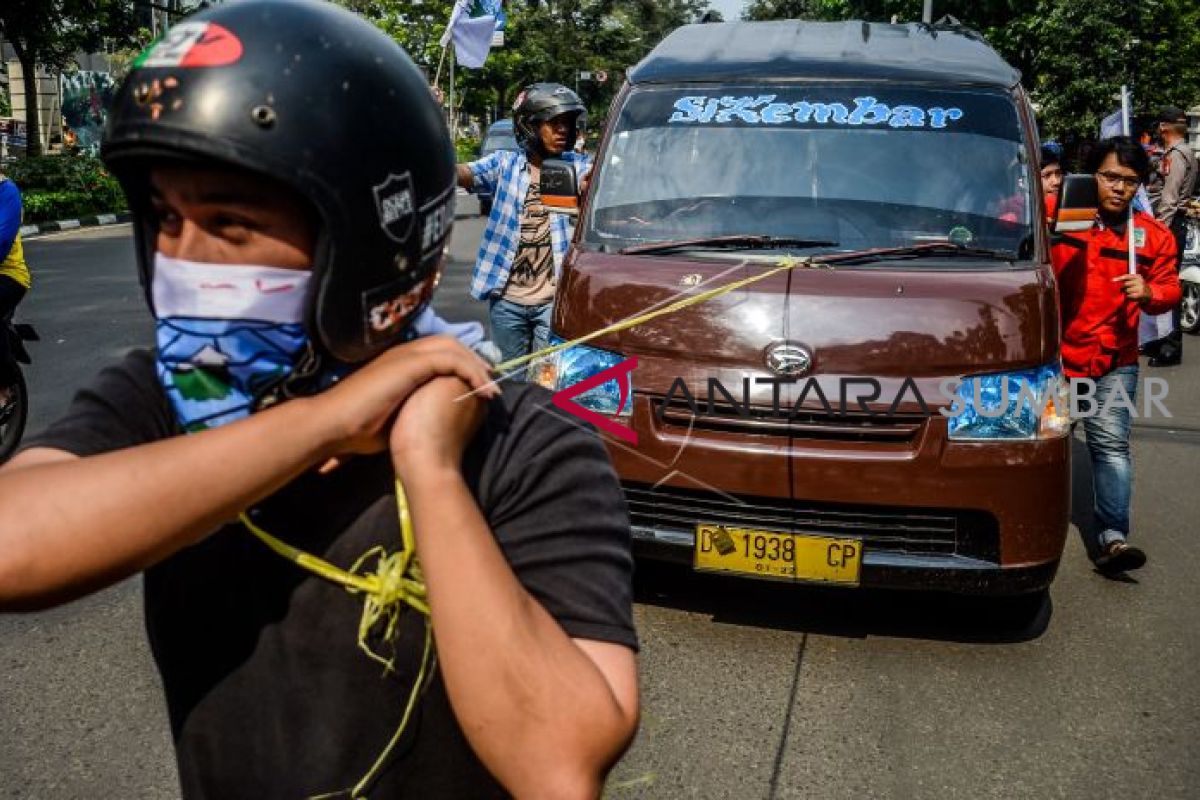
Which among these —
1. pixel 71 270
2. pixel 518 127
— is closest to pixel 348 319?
pixel 518 127

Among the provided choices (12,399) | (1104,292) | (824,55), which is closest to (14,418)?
(12,399)

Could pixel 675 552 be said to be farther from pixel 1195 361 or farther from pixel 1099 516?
pixel 1195 361

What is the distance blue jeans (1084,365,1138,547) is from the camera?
200 inches

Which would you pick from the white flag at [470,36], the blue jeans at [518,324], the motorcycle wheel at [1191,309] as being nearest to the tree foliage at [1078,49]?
the motorcycle wheel at [1191,309]

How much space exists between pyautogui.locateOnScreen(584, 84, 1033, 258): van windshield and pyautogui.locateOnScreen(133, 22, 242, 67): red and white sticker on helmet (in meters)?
3.25

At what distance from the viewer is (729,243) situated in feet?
14.2

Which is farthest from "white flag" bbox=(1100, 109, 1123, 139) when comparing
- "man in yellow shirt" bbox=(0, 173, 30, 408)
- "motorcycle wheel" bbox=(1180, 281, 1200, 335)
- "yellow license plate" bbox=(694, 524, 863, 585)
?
"man in yellow shirt" bbox=(0, 173, 30, 408)

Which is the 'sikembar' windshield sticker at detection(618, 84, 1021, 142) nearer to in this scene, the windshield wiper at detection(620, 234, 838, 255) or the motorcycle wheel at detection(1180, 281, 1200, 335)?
the windshield wiper at detection(620, 234, 838, 255)

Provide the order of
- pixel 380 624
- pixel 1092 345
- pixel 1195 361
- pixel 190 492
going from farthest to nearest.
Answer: pixel 1195 361
pixel 1092 345
pixel 380 624
pixel 190 492

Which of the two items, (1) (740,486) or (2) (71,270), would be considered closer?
(1) (740,486)

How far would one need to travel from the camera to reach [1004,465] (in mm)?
3865

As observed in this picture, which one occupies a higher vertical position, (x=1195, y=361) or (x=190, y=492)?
(x=190, y=492)

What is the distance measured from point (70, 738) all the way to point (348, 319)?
2714mm

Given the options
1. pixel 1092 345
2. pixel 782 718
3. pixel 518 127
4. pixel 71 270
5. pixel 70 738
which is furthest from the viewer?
pixel 71 270
